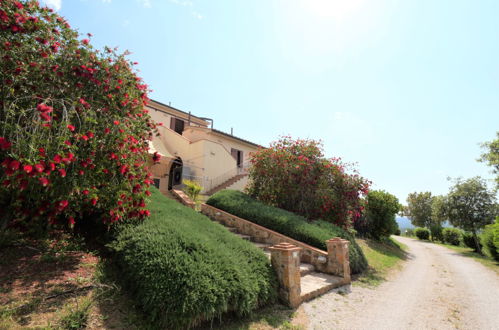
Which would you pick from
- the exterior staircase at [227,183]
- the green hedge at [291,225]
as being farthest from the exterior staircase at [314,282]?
the exterior staircase at [227,183]

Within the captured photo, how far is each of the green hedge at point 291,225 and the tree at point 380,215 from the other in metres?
10.2

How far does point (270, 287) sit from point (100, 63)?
6.41 metres

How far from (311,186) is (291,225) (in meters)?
3.94

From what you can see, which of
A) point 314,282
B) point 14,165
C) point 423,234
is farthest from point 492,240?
point 423,234

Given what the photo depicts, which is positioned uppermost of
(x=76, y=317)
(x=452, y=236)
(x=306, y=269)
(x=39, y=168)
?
(x=39, y=168)

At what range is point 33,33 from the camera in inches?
188

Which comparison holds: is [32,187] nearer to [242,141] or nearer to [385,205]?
[385,205]

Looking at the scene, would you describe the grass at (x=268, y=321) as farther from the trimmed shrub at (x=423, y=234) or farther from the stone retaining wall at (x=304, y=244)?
the trimmed shrub at (x=423, y=234)

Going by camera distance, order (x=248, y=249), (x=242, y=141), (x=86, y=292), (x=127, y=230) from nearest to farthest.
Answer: (x=86, y=292) → (x=127, y=230) → (x=248, y=249) → (x=242, y=141)

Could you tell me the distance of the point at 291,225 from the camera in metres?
10.2

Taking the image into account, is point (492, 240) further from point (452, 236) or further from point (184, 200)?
point (452, 236)

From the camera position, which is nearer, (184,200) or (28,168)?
(28,168)

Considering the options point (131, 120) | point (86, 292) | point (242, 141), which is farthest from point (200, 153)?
point (86, 292)

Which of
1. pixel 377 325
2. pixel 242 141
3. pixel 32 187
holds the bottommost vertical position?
pixel 377 325
